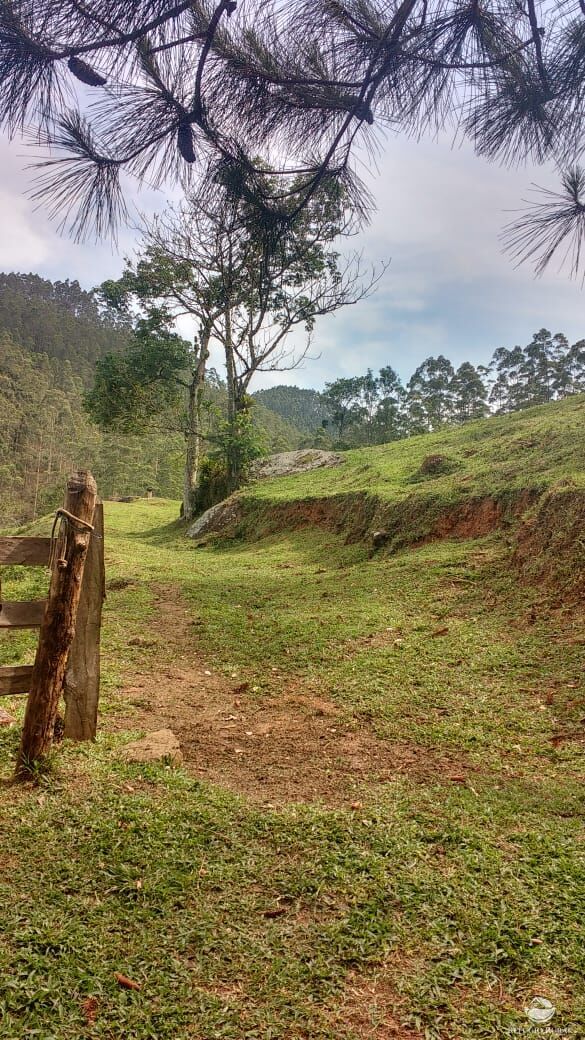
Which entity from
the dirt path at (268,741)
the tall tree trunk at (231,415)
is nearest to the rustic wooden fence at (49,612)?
the dirt path at (268,741)

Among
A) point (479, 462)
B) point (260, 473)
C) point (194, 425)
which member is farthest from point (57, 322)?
point (479, 462)

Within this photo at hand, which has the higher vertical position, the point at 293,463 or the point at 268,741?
the point at 293,463

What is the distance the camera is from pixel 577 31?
3.33 metres

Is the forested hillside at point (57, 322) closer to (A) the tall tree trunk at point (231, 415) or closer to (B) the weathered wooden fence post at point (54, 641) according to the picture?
(A) the tall tree trunk at point (231, 415)

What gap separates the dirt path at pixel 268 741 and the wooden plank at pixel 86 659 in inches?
17.4

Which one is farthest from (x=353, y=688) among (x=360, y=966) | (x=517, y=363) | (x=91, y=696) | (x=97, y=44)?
(x=517, y=363)

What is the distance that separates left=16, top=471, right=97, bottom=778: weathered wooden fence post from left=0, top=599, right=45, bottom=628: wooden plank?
0.08 metres

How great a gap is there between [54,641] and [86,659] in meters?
0.44

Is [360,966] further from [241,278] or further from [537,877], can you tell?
[241,278]

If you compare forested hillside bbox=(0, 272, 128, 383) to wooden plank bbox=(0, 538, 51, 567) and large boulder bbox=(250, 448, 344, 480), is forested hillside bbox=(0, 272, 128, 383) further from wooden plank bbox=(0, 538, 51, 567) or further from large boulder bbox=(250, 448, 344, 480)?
wooden plank bbox=(0, 538, 51, 567)

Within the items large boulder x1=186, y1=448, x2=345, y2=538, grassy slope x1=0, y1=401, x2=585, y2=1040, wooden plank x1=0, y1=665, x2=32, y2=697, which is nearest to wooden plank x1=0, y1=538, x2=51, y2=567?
wooden plank x1=0, y1=665, x2=32, y2=697

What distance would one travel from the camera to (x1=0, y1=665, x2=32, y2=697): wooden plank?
2730 millimetres
